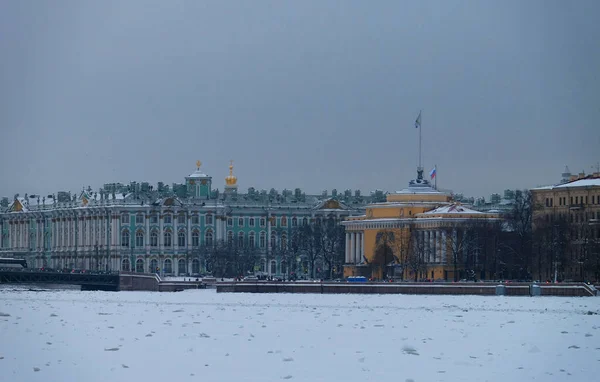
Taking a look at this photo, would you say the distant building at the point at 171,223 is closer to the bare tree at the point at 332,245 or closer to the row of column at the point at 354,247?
the bare tree at the point at 332,245

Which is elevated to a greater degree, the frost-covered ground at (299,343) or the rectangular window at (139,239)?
the rectangular window at (139,239)

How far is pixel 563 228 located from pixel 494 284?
1499cm

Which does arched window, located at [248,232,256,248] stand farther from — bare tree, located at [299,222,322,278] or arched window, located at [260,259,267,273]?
bare tree, located at [299,222,322,278]

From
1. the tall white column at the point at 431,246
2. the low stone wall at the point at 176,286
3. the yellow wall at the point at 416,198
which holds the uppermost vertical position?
the yellow wall at the point at 416,198

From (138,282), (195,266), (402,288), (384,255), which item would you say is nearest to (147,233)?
(195,266)

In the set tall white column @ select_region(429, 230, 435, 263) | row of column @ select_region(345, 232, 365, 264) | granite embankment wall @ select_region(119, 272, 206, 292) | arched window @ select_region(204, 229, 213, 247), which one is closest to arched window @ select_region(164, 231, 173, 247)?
arched window @ select_region(204, 229, 213, 247)

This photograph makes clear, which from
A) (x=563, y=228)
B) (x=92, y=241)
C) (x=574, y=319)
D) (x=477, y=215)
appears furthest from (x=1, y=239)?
(x=574, y=319)

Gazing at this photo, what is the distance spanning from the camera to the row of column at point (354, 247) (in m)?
112

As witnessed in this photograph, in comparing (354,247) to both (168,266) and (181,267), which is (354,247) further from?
(168,266)

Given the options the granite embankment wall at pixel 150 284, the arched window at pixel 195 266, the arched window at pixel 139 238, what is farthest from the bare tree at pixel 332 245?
the granite embankment wall at pixel 150 284

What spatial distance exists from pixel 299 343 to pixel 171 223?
267 ft

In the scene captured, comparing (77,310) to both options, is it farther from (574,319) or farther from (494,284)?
(494,284)

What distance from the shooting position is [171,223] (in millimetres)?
123250

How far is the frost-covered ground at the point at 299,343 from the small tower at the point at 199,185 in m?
63.8
